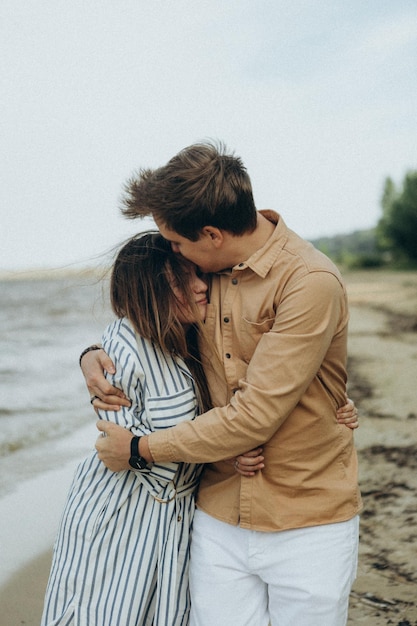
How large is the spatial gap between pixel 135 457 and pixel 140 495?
219 millimetres

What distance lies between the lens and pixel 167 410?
2.49 metres

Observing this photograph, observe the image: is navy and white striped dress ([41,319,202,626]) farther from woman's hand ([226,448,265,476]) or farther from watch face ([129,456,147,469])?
woman's hand ([226,448,265,476])

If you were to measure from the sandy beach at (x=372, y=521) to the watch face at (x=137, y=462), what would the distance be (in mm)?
1498

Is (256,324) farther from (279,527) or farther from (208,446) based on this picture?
(279,527)

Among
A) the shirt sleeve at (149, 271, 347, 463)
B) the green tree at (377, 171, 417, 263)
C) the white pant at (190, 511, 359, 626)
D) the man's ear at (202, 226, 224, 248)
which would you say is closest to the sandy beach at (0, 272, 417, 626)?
the white pant at (190, 511, 359, 626)

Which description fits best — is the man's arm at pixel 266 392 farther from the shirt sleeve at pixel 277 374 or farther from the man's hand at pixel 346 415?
the man's hand at pixel 346 415

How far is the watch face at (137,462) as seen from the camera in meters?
2.40

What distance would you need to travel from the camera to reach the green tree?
4862cm

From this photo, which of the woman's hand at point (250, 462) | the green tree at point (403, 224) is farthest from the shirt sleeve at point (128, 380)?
the green tree at point (403, 224)

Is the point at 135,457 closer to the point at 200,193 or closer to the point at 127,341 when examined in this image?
the point at 127,341

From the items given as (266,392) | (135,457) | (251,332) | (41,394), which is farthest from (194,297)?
(41,394)

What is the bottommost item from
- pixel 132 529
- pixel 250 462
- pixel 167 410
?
pixel 132 529

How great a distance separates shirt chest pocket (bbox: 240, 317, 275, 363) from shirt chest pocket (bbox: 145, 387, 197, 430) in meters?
0.28

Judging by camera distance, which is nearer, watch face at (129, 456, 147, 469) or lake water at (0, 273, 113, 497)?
watch face at (129, 456, 147, 469)
